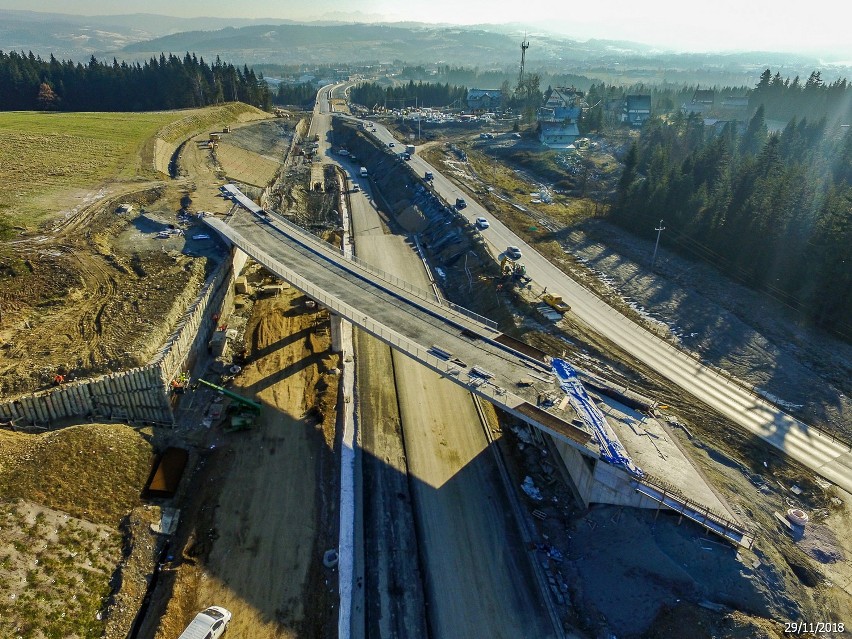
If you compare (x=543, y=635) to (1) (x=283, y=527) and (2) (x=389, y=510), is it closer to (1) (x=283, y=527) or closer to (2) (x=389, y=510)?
(2) (x=389, y=510)

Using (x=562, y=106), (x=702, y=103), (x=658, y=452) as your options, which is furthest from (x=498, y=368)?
(x=702, y=103)

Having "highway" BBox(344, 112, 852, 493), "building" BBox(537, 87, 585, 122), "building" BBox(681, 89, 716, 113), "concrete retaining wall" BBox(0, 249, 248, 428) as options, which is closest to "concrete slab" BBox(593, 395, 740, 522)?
"highway" BBox(344, 112, 852, 493)

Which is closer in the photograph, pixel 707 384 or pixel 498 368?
pixel 498 368

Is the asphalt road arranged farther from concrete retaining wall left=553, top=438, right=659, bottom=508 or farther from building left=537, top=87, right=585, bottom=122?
building left=537, top=87, right=585, bottom=122

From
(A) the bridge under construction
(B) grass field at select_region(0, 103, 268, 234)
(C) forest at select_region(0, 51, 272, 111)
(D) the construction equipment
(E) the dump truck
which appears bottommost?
(D) the construction equipment

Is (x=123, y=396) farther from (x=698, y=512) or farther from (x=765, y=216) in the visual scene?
(x=765, y=216)

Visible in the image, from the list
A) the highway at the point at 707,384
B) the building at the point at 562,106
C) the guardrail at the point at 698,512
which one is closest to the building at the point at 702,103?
the building at the point at 562,106
